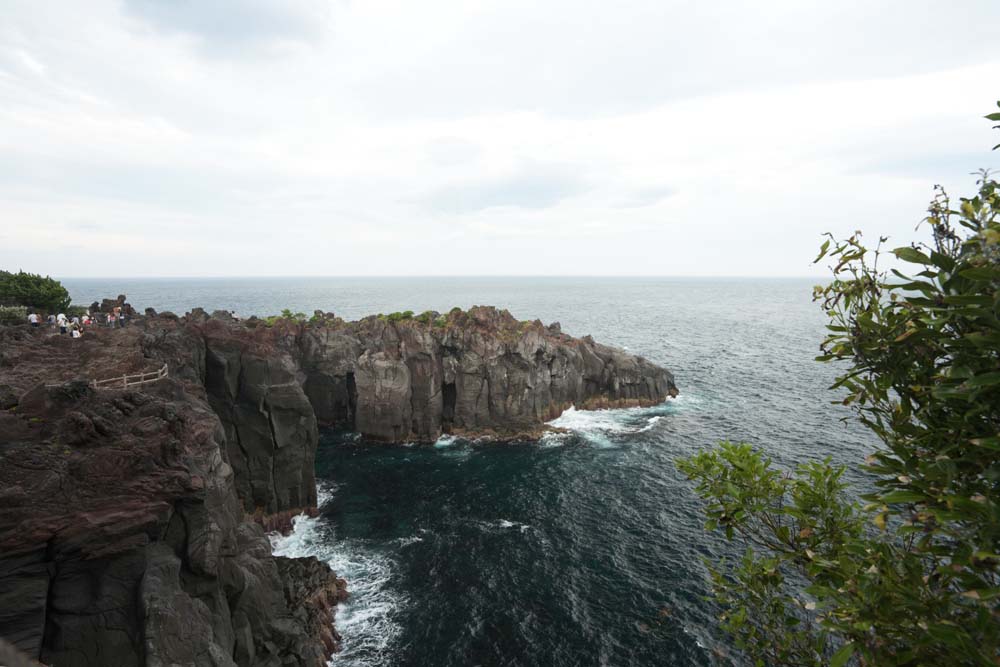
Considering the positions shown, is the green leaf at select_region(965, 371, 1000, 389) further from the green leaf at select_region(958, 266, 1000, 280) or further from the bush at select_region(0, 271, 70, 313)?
the bush at select_region(0, 271, 70, 313)

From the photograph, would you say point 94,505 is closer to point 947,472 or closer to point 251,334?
point 947,472

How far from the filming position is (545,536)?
4081 centimetres

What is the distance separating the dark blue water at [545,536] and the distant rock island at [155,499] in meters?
4.73

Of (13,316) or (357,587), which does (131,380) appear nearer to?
(357,587)

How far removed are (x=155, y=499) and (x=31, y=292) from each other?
231 feet

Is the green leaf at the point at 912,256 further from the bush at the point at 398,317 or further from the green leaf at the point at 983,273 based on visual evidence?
the bush at the point at 398,317

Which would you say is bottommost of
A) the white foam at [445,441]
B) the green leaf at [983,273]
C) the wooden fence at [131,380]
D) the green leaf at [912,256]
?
the white foam at [445,441]

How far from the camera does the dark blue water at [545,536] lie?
29.6m

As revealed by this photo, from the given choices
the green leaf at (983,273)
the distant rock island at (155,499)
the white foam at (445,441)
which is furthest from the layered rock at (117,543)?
the white foam at (445,441)

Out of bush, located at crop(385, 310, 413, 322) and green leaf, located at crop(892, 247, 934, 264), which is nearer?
green leaf, located at crop(892, 247, 934, 264)

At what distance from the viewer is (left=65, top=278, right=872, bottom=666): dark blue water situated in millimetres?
29609

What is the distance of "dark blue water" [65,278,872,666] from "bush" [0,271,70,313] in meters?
45.1

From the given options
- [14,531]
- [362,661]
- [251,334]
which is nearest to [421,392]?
[251,334]

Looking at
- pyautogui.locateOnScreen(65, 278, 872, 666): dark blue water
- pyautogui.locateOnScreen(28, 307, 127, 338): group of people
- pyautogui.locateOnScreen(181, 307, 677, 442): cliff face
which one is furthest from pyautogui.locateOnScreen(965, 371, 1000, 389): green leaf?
pyautogui.locateOnScreen(181, 307, 677, 442): cliff face
